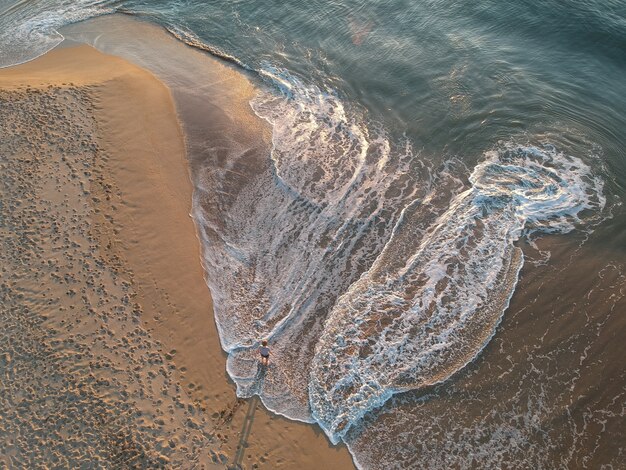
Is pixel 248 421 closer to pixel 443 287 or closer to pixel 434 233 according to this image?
pixel 443 287

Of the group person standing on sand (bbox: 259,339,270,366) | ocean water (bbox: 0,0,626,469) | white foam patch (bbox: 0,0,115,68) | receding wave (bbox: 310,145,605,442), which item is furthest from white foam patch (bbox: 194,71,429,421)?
white foam patch (bbox: 0,0,115,68)

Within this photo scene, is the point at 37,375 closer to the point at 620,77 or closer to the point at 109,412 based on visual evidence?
the point at 109,412

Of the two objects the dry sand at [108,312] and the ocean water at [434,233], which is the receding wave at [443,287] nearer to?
the ocean water at [434,233]

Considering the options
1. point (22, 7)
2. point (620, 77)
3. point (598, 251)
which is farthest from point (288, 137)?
point (22, 7)

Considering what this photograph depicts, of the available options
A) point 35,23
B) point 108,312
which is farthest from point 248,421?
point 35,23

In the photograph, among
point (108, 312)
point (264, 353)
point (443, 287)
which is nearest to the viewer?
point (264, 353)
